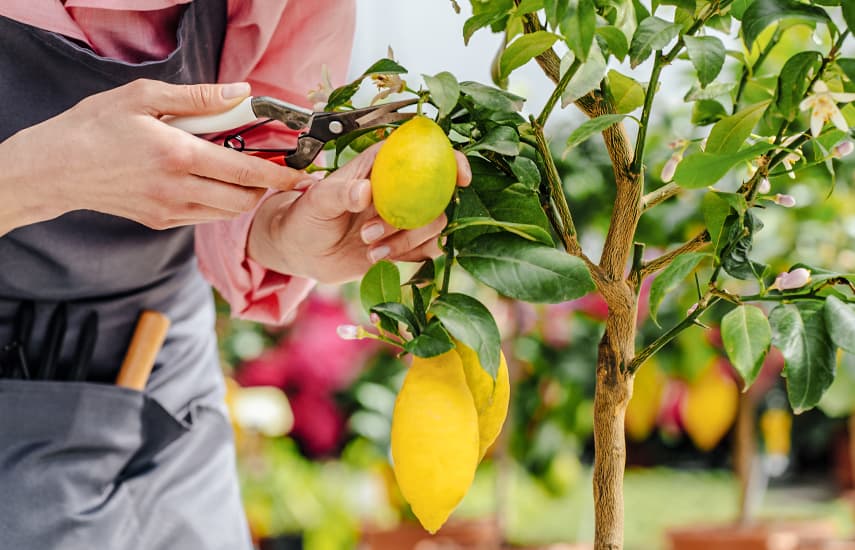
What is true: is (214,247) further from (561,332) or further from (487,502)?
(487,502)

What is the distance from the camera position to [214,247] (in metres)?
0.83

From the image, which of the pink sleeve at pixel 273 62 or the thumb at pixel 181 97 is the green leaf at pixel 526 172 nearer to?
the thumb at pixel 181 97

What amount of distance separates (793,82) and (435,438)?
27 cm

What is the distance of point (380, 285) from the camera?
1.70 feet

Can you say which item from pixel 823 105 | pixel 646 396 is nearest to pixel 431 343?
pixel 823 105

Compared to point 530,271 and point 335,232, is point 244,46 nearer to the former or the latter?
point 335,232

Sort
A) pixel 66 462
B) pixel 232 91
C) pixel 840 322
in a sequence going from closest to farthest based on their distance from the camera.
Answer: pixel 840 322 < pixel 232 91 < pixel 66 462

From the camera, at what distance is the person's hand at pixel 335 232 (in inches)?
21.3

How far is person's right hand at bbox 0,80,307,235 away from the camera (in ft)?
1.69

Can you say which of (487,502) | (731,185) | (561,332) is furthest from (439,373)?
(487,502)

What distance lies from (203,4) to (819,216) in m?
0.95

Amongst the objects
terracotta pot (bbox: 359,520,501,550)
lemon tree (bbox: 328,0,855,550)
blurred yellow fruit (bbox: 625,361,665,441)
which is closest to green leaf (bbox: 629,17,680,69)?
lemon tree (bbox: 328,0,855,550)

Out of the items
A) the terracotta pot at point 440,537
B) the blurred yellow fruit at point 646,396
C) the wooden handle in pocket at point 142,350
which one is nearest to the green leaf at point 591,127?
the wooden handle in pocket at point 142,350

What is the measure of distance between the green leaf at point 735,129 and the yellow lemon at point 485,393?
0.58ft
